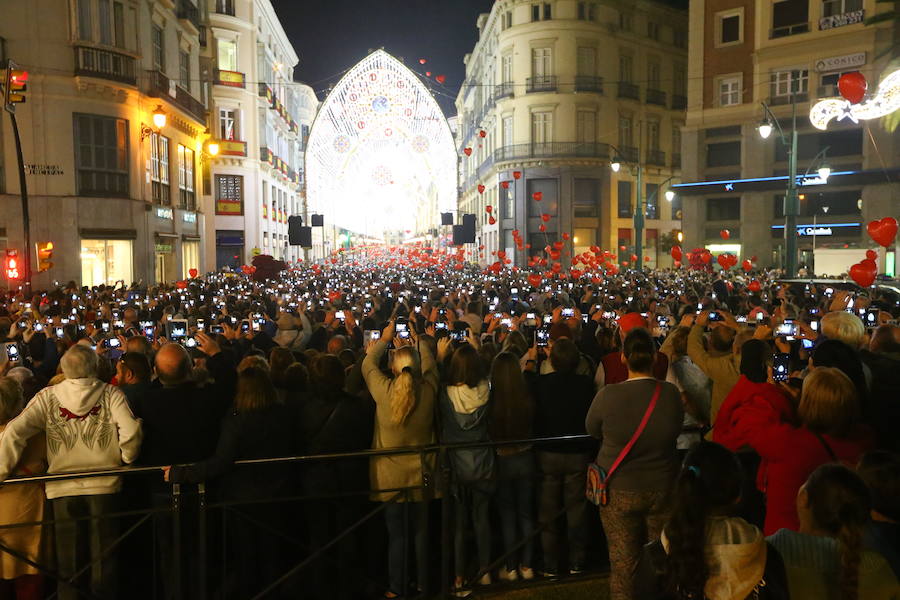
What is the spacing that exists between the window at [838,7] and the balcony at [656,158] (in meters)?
17.2

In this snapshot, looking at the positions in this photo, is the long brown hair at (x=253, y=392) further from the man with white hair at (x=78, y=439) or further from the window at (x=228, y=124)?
the window at (x=228, y=124)

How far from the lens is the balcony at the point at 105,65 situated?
25.2 m

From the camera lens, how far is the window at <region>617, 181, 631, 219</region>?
51406mm

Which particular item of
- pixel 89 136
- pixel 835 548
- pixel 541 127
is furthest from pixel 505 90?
pixel 835 548

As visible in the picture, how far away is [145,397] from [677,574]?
376cm

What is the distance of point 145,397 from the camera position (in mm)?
5051

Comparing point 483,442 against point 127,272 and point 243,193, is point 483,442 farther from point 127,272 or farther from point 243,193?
point 243,193

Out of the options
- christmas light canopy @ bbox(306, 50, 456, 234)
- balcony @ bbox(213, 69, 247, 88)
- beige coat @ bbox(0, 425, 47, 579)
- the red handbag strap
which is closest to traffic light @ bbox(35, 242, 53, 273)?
beige coat @ bbox(0, 425, 47, 579)

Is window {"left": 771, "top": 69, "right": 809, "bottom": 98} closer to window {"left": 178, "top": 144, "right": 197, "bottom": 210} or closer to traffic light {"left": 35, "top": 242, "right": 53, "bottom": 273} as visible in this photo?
window {"left": 178, "top": 144, "right": 197, "bottom": 210}

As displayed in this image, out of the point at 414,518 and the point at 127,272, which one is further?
the point at 127,272

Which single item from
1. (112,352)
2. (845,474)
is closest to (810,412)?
(845,474)

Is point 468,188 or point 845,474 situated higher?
point 468,188

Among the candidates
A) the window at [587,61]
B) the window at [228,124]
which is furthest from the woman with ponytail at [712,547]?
the window at [587,61]

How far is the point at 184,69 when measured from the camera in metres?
34.5
